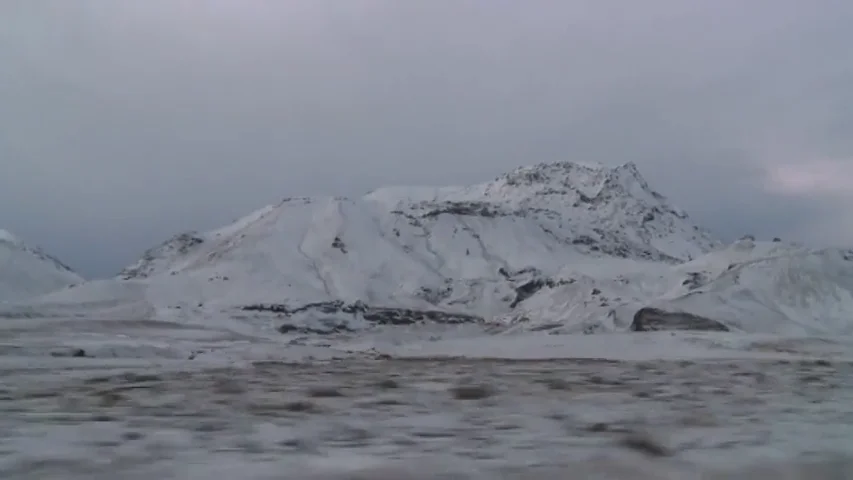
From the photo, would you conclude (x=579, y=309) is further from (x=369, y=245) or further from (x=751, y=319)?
(x=369, y=245)

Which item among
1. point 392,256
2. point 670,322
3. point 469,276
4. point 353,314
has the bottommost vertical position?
point 353,314

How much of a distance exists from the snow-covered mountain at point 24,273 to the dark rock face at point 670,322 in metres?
117

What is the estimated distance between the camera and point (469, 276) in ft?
443

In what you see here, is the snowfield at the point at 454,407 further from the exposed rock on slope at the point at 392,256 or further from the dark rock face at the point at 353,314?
the exposed rock on slope at the point at 392,256

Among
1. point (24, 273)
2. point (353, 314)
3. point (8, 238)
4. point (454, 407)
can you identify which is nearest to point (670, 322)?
point (454, 407)

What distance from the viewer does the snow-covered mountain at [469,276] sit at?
5284 centimetres

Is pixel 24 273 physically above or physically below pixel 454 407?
above

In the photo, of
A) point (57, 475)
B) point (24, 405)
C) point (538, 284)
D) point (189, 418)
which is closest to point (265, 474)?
point (57, 475)

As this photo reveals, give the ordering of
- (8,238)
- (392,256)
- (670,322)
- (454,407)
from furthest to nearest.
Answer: (8,238) → (392,256) → (670,322) → (454,407)

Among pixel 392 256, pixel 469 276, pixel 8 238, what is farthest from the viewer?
pixel 8 238

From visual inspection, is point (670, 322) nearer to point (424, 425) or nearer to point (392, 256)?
point (424, 425)

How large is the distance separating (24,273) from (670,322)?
5323 inches

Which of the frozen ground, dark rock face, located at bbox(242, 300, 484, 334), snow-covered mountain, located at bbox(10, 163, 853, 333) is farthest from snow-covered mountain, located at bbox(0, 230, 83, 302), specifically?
the frozen ground

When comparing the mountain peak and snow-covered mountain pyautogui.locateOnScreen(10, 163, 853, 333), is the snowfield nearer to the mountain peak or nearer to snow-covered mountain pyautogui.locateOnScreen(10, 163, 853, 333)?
snow-covered mountain pyautogui.locateOnScreen(10, 163, 853, 333)
